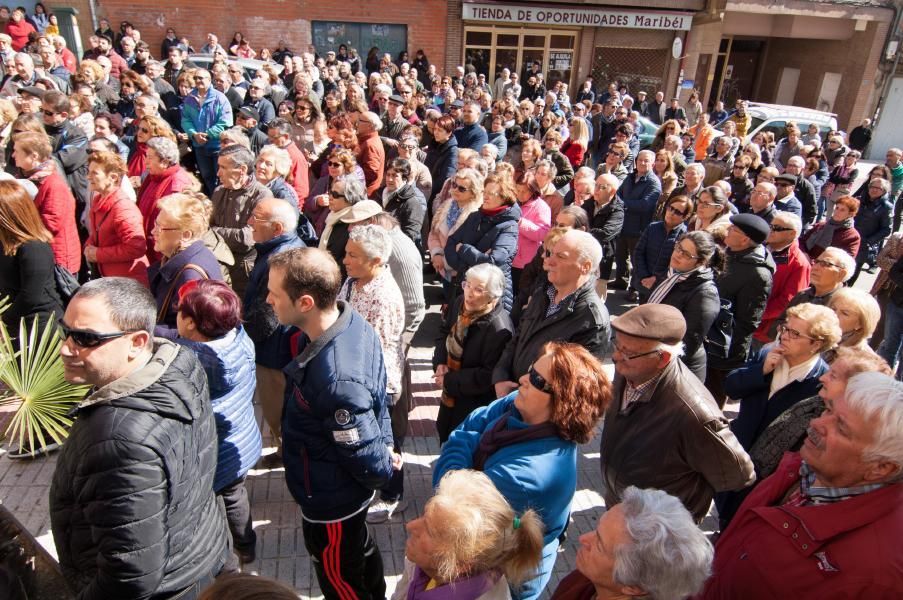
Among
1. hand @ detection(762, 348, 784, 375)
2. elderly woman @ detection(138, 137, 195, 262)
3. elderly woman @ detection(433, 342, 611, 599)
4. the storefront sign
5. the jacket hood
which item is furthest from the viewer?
the storefront sign

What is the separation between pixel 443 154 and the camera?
7531 millimetres

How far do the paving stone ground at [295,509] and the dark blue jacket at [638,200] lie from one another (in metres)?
3.24

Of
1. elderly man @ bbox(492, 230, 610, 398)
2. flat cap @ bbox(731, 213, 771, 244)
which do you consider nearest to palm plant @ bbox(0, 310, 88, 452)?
elderly man @ bbox(492, 230, 610, 398)

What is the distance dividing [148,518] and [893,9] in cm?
2523

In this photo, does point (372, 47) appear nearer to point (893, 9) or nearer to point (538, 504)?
point (893, 9)

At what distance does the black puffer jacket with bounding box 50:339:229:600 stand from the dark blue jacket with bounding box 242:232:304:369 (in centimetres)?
137

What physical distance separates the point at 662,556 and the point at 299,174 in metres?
5.49

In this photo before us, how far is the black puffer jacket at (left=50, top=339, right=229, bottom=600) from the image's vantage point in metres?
1.81

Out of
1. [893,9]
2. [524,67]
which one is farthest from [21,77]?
[893,9]

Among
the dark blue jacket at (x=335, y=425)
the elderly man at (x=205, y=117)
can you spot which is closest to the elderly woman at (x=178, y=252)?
the dark blue jacket at (x=335, y=425)

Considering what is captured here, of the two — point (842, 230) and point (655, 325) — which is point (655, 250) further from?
point (655, 325)

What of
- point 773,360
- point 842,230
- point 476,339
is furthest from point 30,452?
point 842,230

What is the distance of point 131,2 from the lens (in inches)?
678

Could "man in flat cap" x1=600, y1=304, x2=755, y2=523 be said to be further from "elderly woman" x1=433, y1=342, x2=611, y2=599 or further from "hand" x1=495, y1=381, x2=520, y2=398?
"hand" x1=495, y1=381, x2=520, y2=398
